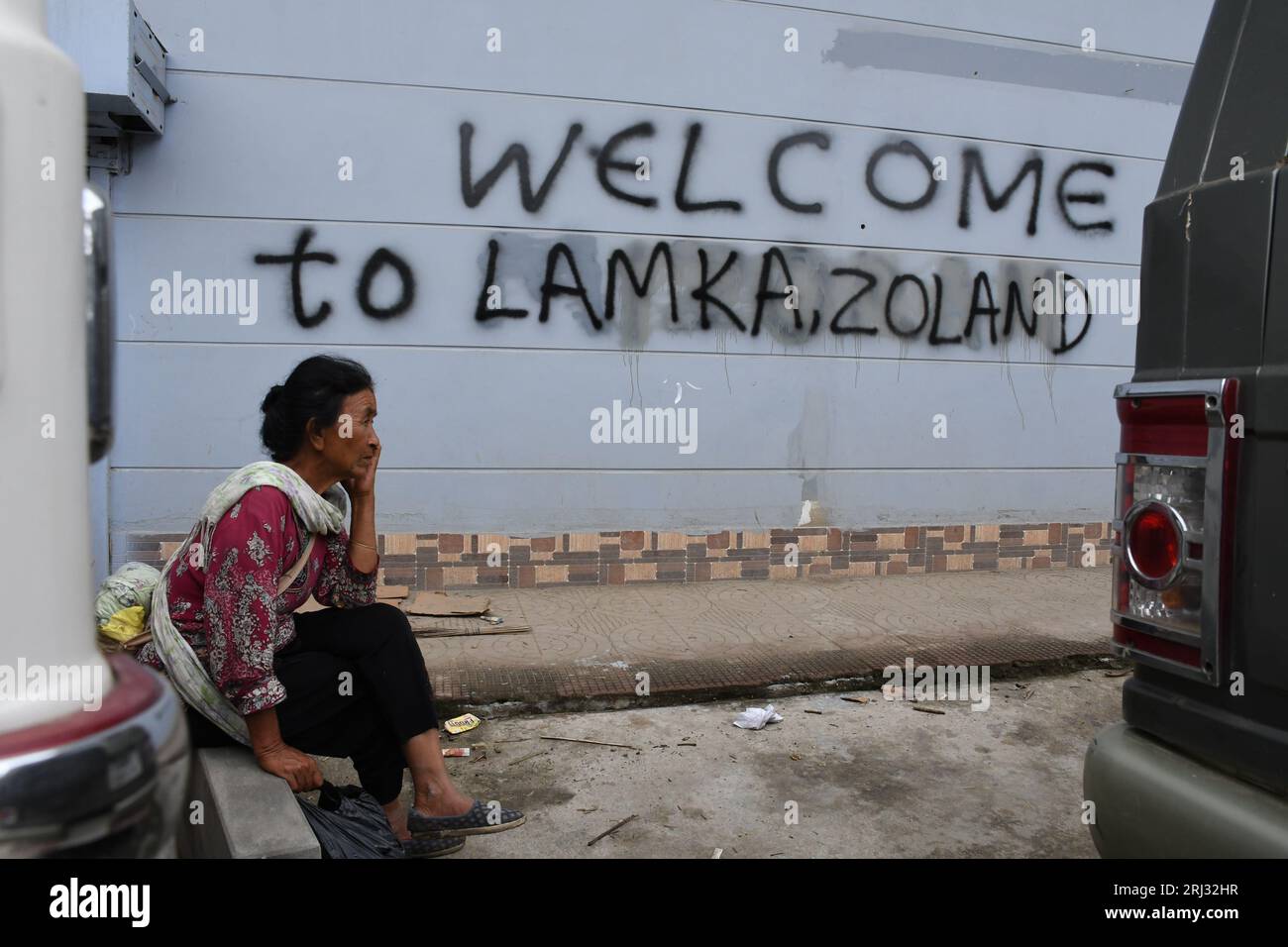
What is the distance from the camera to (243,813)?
207cm

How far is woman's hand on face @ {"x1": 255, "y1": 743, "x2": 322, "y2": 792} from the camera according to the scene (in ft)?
7.29

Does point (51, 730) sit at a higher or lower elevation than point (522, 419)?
lower

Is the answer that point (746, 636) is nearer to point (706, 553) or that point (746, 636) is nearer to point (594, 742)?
point (706, 553)

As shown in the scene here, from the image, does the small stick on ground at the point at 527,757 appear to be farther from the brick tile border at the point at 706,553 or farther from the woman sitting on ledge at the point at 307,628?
the brick tile border at the point at 706,553

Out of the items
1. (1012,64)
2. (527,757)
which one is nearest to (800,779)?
(527,757)

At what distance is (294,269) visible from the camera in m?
4.91

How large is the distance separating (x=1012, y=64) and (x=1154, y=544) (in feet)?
16.3

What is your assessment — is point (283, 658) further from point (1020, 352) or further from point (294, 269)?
point (1020, 352)

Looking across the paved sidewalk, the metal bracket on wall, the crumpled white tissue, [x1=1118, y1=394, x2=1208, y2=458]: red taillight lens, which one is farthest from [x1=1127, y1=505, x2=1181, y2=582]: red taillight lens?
the metal bracket on wall

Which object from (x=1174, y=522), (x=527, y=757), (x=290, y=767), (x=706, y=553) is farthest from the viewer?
(x=706, y=553)

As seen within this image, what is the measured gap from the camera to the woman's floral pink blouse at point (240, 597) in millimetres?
2131

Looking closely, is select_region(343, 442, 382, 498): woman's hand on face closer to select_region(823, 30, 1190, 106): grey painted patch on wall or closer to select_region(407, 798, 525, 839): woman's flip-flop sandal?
select_region(407, 798, 525, 839): woman's flip-flop sandal
